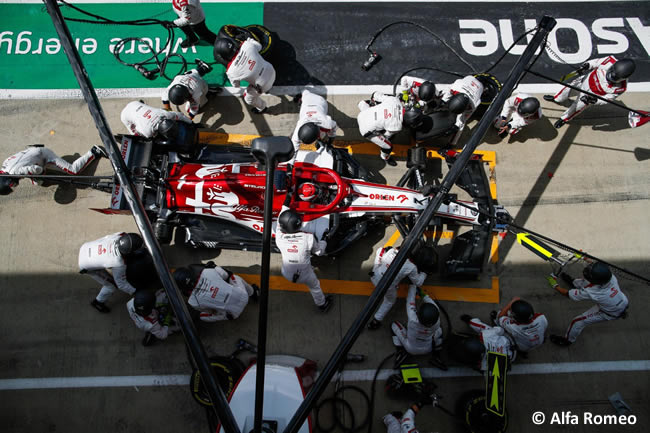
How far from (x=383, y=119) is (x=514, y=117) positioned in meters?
2.44

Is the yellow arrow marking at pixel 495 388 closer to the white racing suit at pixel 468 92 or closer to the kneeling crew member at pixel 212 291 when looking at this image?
the kneeling crew member at pixel 212 291

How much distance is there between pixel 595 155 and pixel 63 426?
9951 millimetres

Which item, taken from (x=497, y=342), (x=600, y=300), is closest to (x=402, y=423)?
(x=497, y=342)

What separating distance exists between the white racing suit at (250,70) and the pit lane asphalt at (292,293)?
0.82m

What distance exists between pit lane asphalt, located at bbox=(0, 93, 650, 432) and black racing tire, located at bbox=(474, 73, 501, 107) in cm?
78

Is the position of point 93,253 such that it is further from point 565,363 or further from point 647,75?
point 647,75

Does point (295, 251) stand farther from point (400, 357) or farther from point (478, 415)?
point (478, 415)

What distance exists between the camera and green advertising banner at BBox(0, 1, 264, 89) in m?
7.29

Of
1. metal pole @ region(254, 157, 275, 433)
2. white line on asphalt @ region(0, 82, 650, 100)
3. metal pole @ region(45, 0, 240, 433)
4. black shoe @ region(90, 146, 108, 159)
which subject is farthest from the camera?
white line on asphalt @ region(0, 82, 650, 100)

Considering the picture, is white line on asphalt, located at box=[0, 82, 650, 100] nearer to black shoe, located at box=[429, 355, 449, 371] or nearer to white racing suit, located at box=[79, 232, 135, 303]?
white racing suit, located at box=[79, 232, 135, 303]

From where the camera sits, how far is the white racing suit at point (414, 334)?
499 cm

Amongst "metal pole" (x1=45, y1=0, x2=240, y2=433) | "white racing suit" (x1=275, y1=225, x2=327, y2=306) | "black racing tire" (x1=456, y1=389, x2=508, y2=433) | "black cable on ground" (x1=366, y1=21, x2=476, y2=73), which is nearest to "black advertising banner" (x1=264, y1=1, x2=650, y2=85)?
"black cable on ground" (x1=366, y1=21, x2=476, y2=73)

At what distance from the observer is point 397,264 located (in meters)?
2.42

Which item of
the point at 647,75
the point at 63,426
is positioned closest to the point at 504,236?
the point at 647,75
